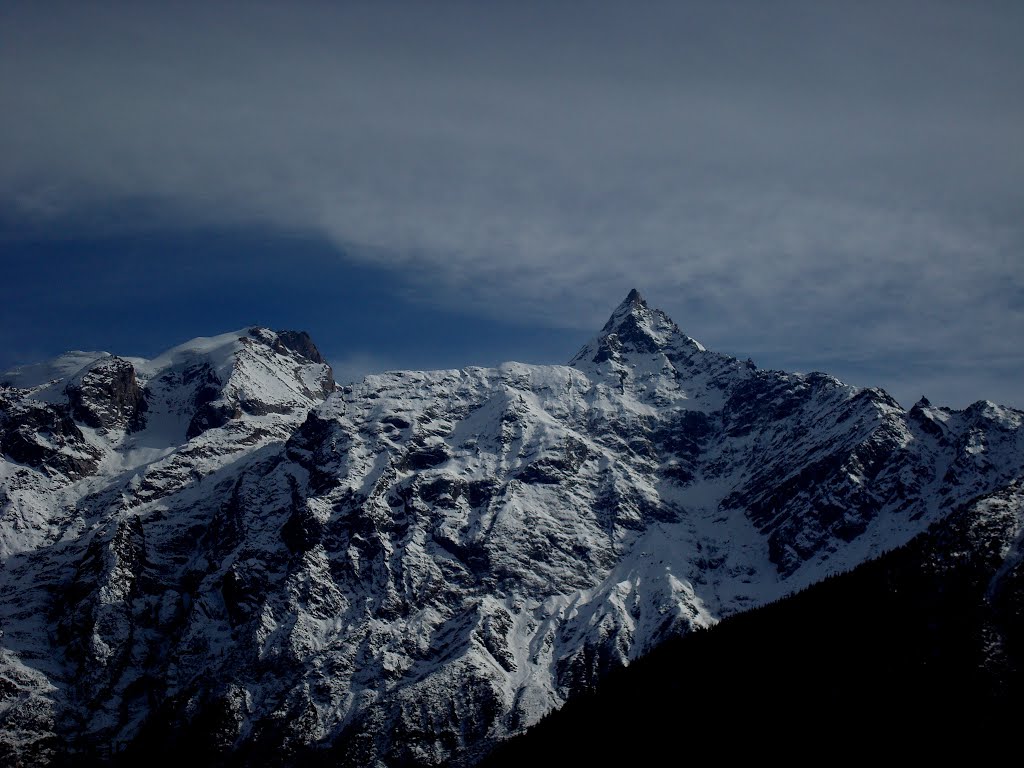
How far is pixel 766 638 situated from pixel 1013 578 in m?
44.4

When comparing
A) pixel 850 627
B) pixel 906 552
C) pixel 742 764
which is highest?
pixel 906 552

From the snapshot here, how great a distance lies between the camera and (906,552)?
196 metres

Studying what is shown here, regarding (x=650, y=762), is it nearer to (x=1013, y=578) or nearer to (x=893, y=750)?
(x=893, y=750)

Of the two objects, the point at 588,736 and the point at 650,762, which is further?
the point at 588,736

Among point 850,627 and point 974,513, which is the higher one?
point 974,513

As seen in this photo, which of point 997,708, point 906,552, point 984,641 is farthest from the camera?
point 906,552

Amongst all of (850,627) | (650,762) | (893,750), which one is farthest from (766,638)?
(893,750)

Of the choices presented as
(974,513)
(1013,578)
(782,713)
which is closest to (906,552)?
(974,513)

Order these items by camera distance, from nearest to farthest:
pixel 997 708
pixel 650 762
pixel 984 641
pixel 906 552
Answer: pixel 997 708
pixel 984 641
pixel 650 762
pixel 906 552

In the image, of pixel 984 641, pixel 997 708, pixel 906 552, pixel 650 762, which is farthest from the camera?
pixel 906 552

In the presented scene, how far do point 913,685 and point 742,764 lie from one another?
88.1ft

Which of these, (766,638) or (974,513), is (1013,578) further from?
(766,638)

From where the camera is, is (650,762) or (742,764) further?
(650,762)

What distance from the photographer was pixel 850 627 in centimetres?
18400
